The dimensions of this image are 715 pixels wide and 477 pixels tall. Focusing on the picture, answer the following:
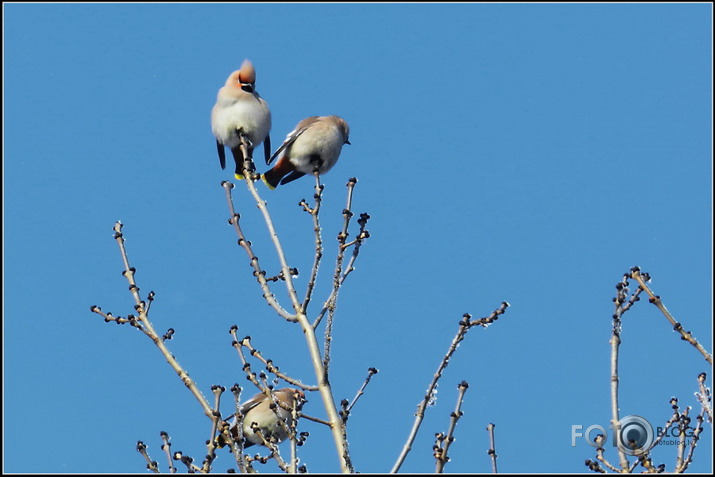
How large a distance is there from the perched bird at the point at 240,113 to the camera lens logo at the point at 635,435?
3.52 meters

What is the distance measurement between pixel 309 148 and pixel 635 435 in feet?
11.2

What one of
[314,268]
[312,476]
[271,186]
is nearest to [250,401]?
[271,186]

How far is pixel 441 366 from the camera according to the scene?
3.27 metres

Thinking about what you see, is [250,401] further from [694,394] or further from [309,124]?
[694,394]

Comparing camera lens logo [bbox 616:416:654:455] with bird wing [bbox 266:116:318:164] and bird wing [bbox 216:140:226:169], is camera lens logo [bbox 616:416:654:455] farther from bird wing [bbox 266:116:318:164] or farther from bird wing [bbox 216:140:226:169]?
bird wing [bbox 216:140:226:169]

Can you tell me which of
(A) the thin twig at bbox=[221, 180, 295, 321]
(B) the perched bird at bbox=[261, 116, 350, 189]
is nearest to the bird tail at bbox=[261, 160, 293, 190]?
(B) the perched bird at bbox=[261, 116, 350, 189]

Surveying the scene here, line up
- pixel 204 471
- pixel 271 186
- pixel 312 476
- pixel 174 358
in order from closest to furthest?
pixel 312 476 → pixel 204 471 → pixel 174 358 → pixel 271 186

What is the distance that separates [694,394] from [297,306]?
4.65 ft

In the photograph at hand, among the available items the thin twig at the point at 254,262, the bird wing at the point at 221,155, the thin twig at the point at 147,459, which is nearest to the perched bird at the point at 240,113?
the bird wing at the point at 221,155

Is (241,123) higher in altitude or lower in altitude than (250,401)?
higher

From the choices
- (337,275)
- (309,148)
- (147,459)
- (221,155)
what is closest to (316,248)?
(337,275)

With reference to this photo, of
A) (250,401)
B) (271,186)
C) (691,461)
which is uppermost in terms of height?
(271,186)

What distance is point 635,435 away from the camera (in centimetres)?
330

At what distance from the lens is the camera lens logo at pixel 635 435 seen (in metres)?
3.27
